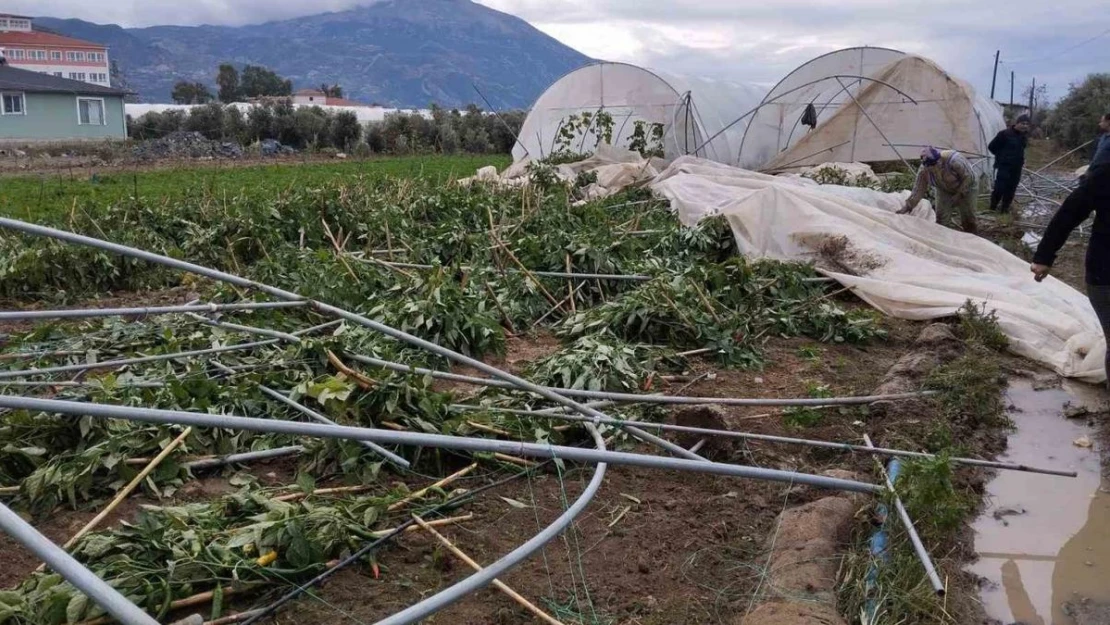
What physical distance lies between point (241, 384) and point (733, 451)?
268cm

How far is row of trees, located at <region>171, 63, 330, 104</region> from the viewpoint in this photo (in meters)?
67.8

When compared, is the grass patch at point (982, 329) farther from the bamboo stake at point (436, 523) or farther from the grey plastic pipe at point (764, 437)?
the bamboo stake at point (436, 523)

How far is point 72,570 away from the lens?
2.03 m

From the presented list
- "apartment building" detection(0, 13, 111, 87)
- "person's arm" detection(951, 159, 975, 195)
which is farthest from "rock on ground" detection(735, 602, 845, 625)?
"apartment building" detection(0, 13, 111, 87)

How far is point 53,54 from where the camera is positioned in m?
82.9

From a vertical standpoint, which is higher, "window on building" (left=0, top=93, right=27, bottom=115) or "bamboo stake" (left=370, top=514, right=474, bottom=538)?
"window on building" (left=0, top=93, right=27, bottom=115)

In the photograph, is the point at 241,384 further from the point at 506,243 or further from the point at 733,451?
the point at 506,243

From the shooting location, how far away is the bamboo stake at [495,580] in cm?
308

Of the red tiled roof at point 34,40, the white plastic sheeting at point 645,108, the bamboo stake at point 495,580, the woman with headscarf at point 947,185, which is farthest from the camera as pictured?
the red tiled roof at point 34,40

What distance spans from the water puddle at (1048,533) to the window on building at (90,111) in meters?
37.9

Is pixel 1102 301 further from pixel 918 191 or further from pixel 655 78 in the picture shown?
pixel 655 78

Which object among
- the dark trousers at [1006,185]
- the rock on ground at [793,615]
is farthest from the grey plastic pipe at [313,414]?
the dark trousers at [1006,185]

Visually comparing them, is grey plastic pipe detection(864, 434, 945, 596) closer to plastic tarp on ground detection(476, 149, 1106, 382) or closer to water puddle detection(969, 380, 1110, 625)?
water puddle detection(969, 380, 1110, 625)

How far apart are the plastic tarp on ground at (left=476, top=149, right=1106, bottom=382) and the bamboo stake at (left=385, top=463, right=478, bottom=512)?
445 cm
